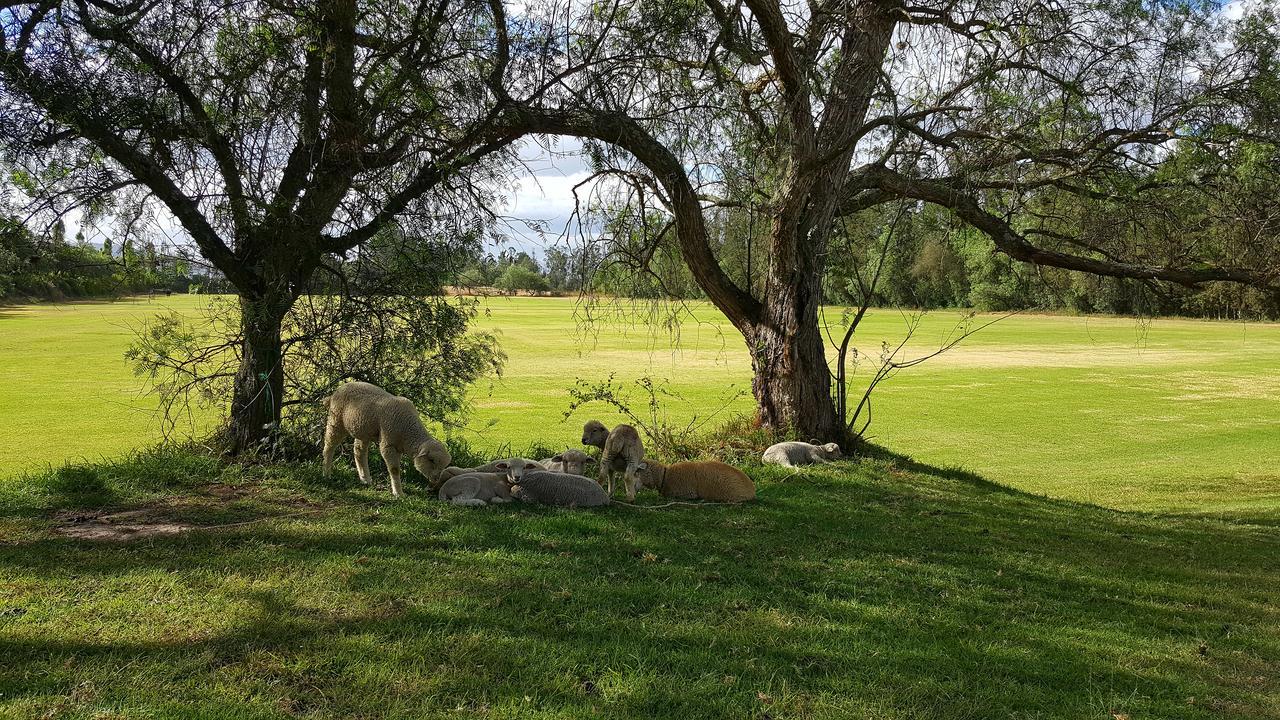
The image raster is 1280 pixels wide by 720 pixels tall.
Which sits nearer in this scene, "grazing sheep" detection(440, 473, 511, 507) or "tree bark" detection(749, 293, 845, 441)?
"grazing sheep" detection(440, 473, 511, 507)

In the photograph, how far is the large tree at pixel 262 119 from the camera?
25.8 ft

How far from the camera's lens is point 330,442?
27.0 feet

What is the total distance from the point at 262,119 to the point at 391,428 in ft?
11.3

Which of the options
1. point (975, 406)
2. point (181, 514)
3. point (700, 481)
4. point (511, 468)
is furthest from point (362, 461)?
point (975, 406)

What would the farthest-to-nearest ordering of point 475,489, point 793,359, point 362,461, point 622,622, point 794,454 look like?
1. point 793,359
2. point 794,454
3. point 362,461
4. point 475,489
5. point 622,622

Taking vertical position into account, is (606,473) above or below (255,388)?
below

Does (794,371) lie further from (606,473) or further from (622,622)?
(622,622)

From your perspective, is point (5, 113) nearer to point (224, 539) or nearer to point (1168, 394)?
point (224, 539)

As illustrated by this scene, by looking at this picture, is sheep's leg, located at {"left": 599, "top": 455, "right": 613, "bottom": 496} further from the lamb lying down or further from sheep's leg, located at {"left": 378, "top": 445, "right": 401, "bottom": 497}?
sheep's leg, located at {"left": 378, "top": 445, "right": 401, "bottom": 497}

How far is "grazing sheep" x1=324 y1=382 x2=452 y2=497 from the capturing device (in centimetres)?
758

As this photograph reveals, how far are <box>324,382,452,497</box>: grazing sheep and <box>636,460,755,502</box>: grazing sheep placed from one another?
2.12 m

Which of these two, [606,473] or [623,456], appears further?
[606,473]

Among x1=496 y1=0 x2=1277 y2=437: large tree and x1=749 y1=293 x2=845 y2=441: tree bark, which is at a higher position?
x1=496 y1=0 x2=1277 y2=437: large tree

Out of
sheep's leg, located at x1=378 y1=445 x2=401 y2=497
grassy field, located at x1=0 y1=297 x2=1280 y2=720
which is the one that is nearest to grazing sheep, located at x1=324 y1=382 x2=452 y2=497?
sheep's leg, located at x1=378 y1=445 x2=401 y2=497
